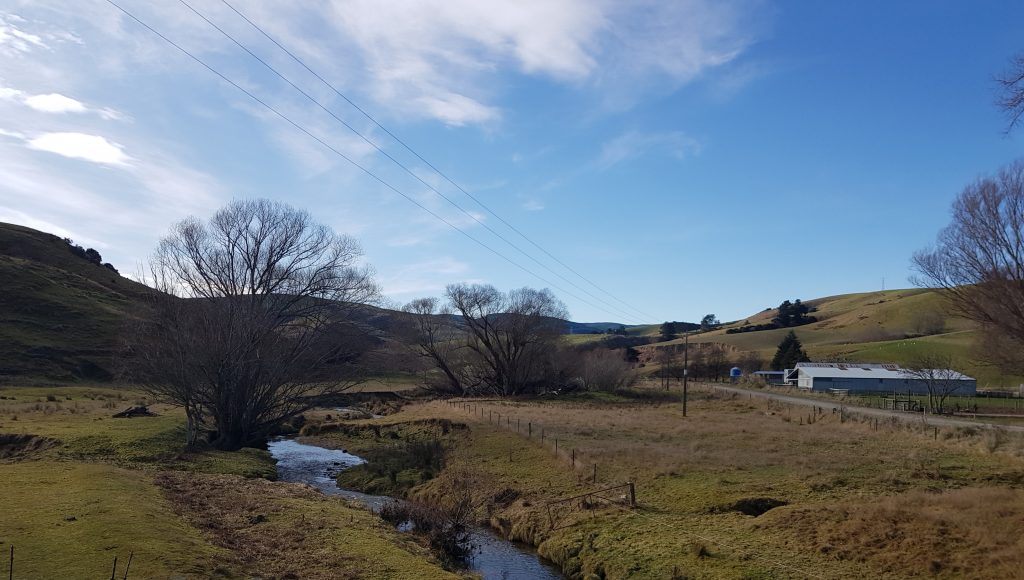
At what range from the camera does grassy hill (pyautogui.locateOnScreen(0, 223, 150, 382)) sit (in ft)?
216

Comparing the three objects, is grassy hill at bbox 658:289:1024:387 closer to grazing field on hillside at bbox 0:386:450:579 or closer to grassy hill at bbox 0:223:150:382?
grazing field on hillside at bbox 0:386:450:579

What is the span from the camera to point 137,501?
16.9m

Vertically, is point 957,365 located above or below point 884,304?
below

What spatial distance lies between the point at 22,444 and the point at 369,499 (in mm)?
14425

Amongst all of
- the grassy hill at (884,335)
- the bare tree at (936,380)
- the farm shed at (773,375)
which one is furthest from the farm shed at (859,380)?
the farm shed at (773,375)

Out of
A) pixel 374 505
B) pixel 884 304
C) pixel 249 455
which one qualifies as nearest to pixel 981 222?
pixel 374 505

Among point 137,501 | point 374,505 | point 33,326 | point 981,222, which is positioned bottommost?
point 374,505

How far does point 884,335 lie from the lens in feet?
446

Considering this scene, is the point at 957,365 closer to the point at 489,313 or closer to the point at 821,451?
the point at 489,313

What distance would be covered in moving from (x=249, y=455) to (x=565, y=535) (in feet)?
65.7

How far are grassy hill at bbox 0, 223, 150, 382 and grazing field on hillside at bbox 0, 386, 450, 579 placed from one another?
1148 inches

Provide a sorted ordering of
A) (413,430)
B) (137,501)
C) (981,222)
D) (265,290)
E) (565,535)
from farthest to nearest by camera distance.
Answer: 1. (265,290)
2. (413,430)
3. (981,222)
4. (565,535)
5. (137,501)

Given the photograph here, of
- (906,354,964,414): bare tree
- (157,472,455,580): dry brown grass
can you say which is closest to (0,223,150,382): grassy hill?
(157,472,455,580): dry brown grass

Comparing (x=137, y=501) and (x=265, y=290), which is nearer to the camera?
(x=137, y=501)
